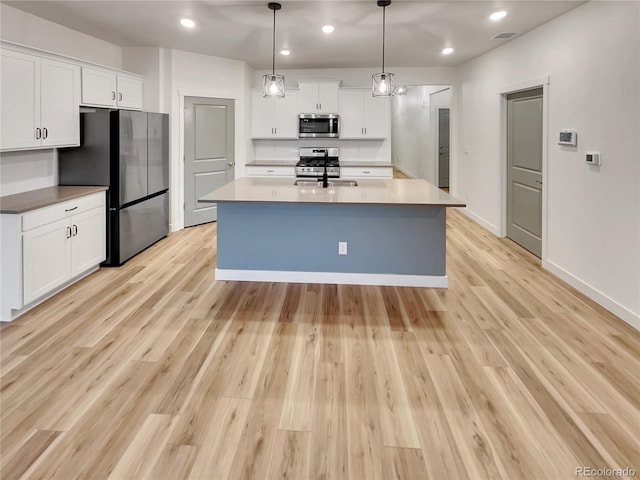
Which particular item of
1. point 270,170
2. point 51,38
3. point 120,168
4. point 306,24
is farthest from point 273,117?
point 51,38

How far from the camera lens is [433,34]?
5270mm

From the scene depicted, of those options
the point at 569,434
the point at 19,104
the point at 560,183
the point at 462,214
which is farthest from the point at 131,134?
the point at 462,214

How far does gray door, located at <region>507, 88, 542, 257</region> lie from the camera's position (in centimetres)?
512

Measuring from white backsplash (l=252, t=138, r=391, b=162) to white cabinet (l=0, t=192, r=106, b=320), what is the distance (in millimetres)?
3740

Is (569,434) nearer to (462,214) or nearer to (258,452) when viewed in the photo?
(258,452)

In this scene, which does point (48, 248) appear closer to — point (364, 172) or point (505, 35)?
point (364, 172)

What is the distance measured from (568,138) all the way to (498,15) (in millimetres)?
1372

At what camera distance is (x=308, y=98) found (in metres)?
7.45

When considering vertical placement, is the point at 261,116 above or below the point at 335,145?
above

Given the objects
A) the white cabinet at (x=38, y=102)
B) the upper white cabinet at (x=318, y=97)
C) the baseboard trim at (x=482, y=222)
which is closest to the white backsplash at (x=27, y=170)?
the white cabinet at (x=38, y=102)

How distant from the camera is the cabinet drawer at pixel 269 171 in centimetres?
739

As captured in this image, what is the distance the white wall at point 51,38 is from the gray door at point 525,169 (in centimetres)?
507

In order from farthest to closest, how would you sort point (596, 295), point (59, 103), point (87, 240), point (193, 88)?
point (193, 88) → point (87, 240) → point (59, 103) → point (596, 295)

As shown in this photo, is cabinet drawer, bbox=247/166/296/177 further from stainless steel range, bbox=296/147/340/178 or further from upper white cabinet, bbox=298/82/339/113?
upper white cabinet, bbox=298/82/339/113
